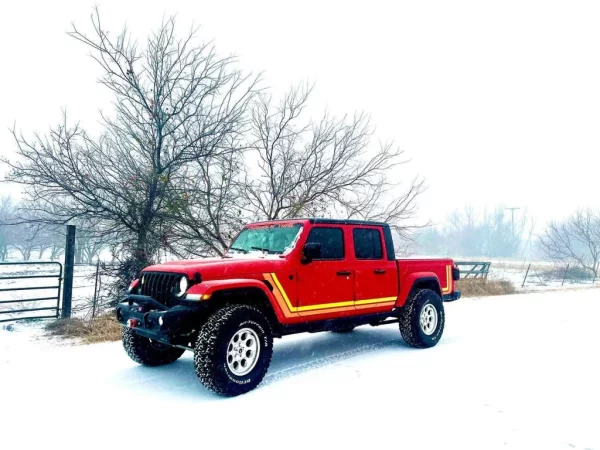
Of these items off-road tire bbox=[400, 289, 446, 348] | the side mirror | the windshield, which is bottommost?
off-road tire bbox=[400, 289, 446, 348]

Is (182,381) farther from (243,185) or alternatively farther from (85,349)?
(243,185)

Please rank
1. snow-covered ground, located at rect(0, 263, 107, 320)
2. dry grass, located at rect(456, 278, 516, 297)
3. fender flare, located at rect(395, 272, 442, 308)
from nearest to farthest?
fender flare, located at rect(395, 272, 442, 308) < snow-covered ground, located at rect(0, 263, 107, 320) < dry grass, located at rect(456, 278, 516, 297)

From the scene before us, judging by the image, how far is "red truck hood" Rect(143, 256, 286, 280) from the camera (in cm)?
412

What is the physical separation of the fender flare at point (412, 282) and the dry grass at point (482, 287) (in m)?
8.33

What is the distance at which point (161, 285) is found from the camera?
14.1 feet

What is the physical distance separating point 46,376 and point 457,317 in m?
7.32

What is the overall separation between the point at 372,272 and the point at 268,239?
1517 mm

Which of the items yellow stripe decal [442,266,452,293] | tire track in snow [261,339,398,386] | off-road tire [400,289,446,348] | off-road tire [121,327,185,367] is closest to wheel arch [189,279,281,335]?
tire track in snow [261,339,398,386]

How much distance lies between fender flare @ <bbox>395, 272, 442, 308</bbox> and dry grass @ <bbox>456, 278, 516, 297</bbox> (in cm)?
833

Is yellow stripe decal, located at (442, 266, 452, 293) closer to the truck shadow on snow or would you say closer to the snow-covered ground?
the truck shadow on snow

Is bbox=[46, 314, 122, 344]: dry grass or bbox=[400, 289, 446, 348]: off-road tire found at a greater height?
bbox=[400, 289, 446, 348]: off-road tire

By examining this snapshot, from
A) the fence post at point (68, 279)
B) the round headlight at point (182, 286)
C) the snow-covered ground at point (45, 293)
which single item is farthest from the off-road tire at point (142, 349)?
the snow-covered ground at point (45, 293)

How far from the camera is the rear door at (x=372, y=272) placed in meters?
5.38

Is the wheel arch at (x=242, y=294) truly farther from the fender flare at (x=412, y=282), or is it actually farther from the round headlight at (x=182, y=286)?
the fender flare at (x=412, y=282)
